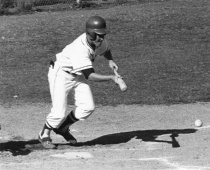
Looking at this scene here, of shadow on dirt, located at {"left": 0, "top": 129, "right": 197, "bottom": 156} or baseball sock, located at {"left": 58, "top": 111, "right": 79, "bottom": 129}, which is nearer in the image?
shadow on dirt, located at {"left": 0, "top": 129, "right": 197, "bottom": 156}

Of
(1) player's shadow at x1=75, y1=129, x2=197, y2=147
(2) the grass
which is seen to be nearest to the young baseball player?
(1) player's shadow at x1=75, y1=129, x2=197, y2=147

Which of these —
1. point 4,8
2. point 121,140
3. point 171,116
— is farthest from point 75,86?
point 4,8

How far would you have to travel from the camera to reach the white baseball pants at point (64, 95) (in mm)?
8531

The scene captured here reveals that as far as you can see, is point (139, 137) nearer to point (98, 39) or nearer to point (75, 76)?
point (75, 76)

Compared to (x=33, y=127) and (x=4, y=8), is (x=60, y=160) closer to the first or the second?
(x=33, y=127)

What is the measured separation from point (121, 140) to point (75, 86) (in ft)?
3.77

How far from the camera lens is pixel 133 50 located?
17438mm

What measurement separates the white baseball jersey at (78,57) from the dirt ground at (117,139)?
1.06m

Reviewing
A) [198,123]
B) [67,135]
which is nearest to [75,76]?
[67,135]

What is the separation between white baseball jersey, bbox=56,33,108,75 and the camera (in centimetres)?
820

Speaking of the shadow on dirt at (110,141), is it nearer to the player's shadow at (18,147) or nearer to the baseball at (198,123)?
the player's shadow at (18,147)

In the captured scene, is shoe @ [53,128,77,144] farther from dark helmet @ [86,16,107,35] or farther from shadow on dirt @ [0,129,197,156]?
dark helmet @ [86,16,107,35]

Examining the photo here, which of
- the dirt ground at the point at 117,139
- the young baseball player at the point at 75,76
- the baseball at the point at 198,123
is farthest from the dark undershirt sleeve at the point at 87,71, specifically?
the baseball at the point at 198,123

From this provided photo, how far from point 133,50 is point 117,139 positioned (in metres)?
8.25
